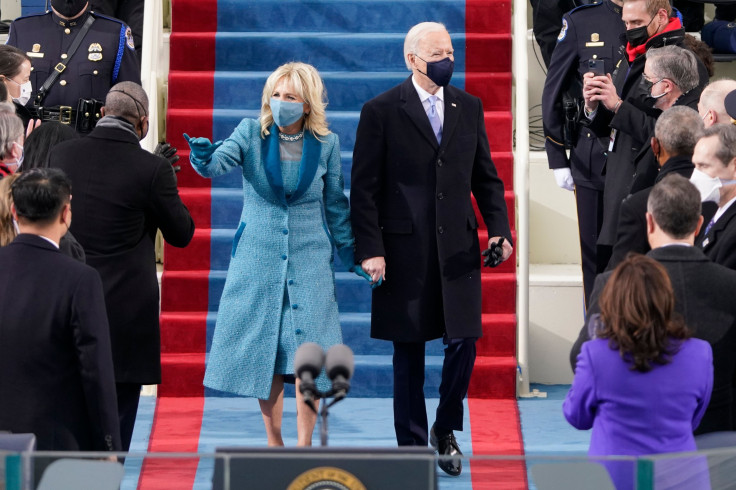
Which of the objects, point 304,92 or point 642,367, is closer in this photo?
point 642,367

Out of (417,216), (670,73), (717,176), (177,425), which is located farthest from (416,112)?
(177,425)

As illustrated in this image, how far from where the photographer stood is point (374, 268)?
17.2 feet

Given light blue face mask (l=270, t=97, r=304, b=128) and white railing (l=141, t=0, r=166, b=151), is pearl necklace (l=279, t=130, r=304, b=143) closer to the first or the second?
light blue face mask (l=270, t=97, r=304, b=128)

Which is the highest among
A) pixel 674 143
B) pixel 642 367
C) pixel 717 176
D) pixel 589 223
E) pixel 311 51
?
pixel 311 51

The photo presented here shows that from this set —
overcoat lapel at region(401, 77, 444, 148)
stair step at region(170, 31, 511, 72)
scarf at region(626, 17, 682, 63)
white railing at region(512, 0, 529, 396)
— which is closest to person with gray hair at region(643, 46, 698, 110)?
scarf at region(626, 17, 682, 63)

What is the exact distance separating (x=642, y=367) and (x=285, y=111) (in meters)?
2.21

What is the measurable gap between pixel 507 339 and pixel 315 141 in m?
2.13

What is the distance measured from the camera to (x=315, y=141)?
5.20 meters

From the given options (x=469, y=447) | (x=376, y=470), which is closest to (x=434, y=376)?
(x=469, y=447)

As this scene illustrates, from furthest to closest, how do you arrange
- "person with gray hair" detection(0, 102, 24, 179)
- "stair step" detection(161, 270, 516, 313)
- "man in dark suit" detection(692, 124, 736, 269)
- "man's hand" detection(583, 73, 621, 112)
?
"stair step" detection(161, 270, 516, 313)
"man's hand" detection(583, 73, 621, 112)
"person with gray hair" detection(0, 102, 24, 179)
"man in dark suit" detection(692, 124, 736, 269)

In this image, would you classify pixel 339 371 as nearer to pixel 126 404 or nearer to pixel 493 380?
pixel 126 404

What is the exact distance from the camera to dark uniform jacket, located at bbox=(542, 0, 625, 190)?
679 centimetres

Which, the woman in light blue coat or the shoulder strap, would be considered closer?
the woman in light blue coat

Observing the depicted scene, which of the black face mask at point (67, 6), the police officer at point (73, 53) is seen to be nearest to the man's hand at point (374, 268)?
the police officer at point (73, 53)
